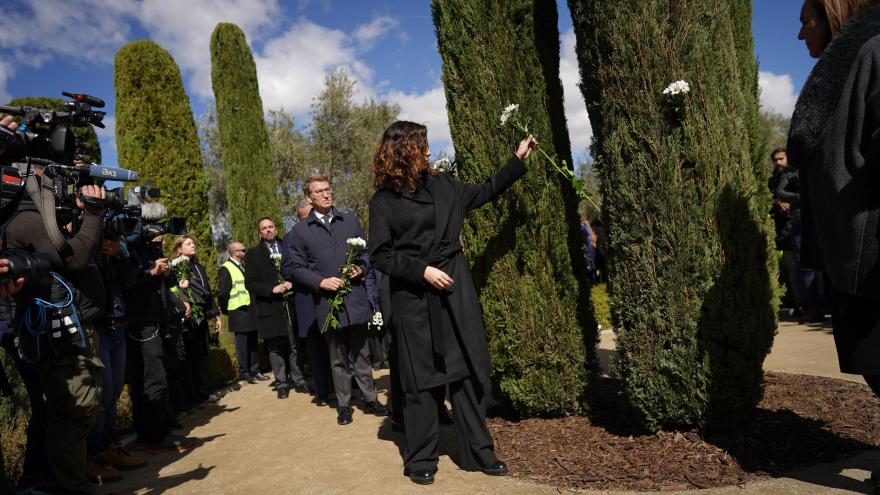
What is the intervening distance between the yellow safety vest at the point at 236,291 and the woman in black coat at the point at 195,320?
1.51 feet

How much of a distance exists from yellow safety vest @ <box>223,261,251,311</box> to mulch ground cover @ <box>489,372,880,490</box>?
4.89 metres

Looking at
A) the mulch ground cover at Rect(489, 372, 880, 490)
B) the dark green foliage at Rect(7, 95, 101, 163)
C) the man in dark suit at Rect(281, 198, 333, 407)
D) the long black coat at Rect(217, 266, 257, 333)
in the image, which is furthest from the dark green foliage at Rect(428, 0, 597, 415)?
the dark green foliage at Rect(7, 95, 101, 163)

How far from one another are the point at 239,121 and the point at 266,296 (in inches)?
257

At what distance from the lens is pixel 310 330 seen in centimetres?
632

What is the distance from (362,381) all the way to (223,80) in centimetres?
956

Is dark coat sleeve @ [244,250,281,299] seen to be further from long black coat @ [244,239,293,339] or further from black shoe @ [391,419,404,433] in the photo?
black shoe @ [391,419,404,433]

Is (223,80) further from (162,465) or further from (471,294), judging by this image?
(471,294)

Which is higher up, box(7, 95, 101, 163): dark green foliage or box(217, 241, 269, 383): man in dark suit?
box(7, 95, 101, 163): dark green foliage

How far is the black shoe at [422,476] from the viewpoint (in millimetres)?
3604

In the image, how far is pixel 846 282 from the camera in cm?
234

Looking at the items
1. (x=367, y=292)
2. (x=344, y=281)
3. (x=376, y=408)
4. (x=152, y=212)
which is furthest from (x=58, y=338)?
(x=376, y=408)

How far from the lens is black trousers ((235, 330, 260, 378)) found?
8.28 m

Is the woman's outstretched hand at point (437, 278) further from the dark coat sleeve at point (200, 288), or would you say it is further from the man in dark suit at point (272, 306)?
the dark coat sleeve at point (200, 288)

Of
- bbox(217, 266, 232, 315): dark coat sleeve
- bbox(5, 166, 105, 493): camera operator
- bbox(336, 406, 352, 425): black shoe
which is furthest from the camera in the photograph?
bbox(217, 266, 232, 315): dark coat sleeve
